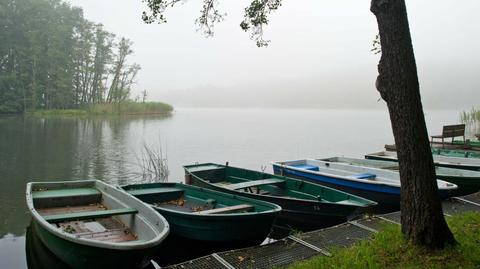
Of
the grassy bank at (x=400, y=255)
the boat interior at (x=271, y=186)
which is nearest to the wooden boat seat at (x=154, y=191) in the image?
the boat interior at (x=271, y=186)

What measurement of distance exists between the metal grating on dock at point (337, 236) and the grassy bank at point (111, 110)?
49244mm

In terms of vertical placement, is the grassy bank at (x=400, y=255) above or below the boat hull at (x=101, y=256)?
above

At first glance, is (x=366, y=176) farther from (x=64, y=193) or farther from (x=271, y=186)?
(x=64, y=193)

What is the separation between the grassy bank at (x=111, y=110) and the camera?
50688mm

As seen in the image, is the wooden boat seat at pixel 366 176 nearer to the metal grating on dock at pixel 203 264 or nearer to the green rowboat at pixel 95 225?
the metal grating on dock at pixel 203 264

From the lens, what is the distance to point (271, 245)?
6.07m

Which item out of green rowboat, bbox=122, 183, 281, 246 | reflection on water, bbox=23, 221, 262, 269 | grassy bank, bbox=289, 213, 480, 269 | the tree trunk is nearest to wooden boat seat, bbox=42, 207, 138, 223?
green rowboat, bbox=122, 183, 281, 246

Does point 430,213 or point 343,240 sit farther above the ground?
point 430,213

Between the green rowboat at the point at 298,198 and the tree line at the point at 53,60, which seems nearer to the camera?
the green rowboat at the point at 298,198

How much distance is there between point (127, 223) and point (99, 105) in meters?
49.6

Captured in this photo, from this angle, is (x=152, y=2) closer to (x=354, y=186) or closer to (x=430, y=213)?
(x=430, y=213)

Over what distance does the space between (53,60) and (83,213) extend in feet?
176

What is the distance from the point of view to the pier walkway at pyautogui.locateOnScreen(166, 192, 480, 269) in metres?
5.37

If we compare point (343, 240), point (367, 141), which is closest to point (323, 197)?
point (343, 240)
